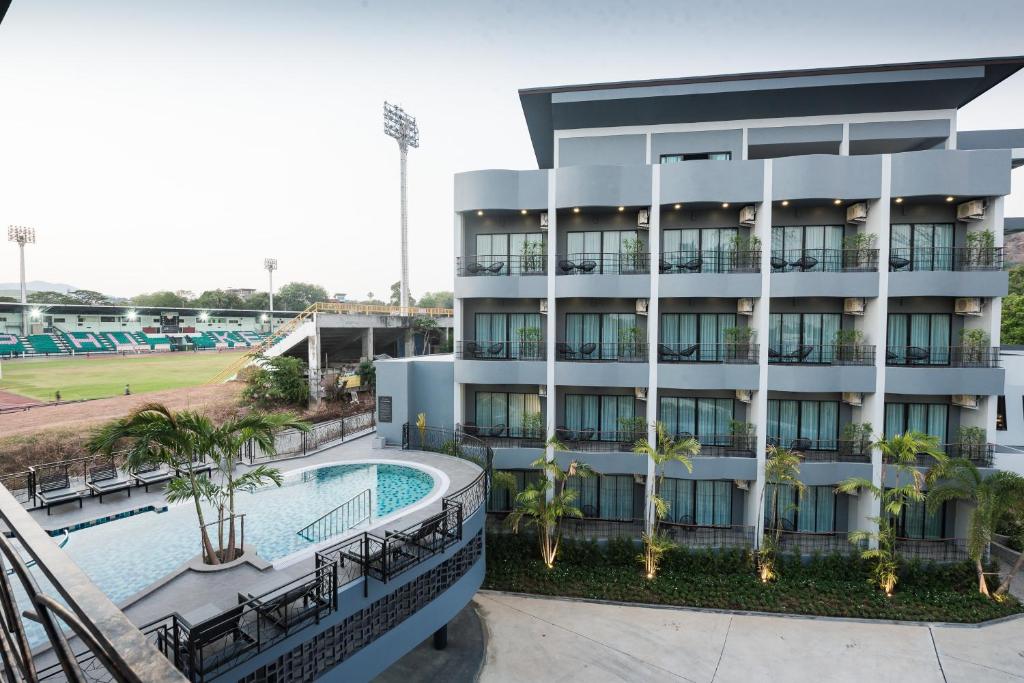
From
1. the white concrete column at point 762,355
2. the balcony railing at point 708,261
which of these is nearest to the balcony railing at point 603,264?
the balcony railing at point 708,261

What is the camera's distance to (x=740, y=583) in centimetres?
1433

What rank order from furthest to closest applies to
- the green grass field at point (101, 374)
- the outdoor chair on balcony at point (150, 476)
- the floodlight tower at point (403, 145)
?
the floodlight tower at point (403, 145), the green grass field at point (101, 374), the outdoor chair on balcony at point (150, 476)

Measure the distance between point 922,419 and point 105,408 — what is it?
33071 mm

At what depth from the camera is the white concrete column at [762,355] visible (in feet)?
52.0

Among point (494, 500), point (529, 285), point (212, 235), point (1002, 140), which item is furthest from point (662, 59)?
point (212, 235)

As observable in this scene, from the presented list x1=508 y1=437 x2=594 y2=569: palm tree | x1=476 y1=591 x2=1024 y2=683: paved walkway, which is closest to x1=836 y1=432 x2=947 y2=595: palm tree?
x1=476 y1=591 x2=1024 y2=683: paved walkway

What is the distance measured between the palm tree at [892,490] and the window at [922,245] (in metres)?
6.01

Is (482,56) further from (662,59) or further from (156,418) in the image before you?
(156,418)

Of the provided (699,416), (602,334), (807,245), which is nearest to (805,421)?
(699,416)

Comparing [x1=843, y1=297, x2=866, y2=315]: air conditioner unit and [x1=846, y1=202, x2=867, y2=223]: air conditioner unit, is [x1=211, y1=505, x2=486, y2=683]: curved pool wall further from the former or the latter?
[x1=846, y1=202, x2=867, y2=223]: air conditioner unit

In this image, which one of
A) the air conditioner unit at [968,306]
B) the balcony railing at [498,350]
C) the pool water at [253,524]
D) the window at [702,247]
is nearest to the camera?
the pool water at [253,524]

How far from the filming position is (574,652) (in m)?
11.9

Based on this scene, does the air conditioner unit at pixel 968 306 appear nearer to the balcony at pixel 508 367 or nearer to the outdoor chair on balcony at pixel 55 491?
the balcony at pixel 508 367

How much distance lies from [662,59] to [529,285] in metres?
10.7
